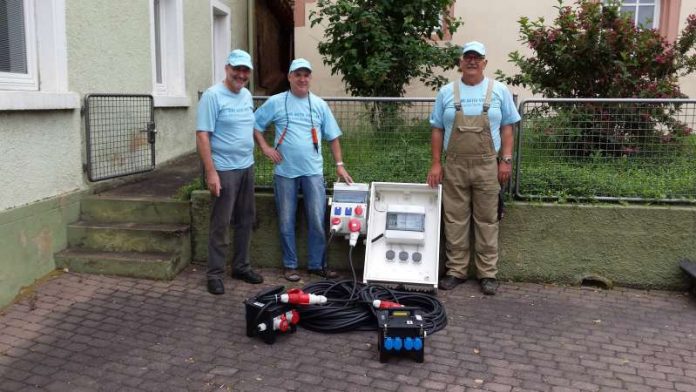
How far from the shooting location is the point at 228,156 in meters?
4.88

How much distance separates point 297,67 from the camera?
16.3ft

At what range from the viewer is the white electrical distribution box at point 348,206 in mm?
5105

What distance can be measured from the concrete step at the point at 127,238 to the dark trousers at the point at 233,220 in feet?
1.75

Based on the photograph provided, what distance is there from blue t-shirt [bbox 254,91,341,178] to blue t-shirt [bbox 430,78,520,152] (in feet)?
3.33

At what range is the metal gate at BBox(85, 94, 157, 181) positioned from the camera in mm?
5714

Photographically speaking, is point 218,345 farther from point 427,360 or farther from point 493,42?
point 493,42

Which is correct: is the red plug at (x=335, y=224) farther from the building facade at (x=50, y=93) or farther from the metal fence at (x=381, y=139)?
the building facade at (x=50, y=93)

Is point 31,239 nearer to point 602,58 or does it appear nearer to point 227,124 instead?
point 227,124

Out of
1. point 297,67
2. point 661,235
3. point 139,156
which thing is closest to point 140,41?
point 139,156

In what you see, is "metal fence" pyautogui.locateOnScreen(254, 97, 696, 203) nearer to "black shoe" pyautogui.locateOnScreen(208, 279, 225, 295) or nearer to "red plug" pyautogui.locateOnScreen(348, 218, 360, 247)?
"red plug" pyautogui.locateOnScreen(348, 218, 360, 247)

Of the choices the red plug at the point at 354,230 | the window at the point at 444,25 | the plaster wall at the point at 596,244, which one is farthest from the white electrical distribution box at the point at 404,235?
the window at the point at 444,25

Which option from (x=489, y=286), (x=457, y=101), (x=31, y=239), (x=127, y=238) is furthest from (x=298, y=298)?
(x=31, y=239)

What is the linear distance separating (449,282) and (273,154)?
A: 185cm

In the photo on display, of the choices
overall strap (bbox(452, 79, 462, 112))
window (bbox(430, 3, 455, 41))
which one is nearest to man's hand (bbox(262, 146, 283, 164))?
overall strap (bbox(452, 79, 462, 112))
